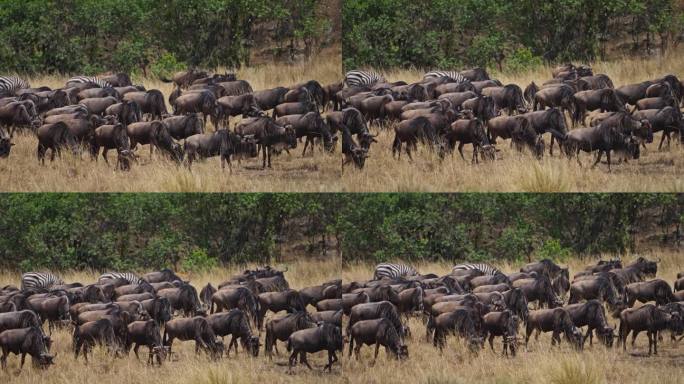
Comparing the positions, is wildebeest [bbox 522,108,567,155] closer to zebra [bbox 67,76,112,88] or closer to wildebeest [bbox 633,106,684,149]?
wildebeest [bbox 633,106,684,149]

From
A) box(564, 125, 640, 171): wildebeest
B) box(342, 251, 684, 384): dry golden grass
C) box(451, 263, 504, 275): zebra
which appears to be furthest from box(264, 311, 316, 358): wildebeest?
box(564, 125, 640, 171): wildebeest

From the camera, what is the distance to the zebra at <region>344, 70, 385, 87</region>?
2333 cm

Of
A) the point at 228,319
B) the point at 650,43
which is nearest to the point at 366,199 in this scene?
the point at 228,319

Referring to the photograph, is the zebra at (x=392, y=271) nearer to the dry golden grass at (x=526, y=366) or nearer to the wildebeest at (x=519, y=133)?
the dry golden grass at (x=526, y=366)

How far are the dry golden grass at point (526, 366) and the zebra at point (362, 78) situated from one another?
4.03m

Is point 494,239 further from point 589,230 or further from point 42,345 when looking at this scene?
point 42,345

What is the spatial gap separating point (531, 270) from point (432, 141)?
2.45m

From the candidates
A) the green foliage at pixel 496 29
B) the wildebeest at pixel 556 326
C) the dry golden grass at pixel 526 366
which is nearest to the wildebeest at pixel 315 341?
the dry golden grass at pixel 526 366

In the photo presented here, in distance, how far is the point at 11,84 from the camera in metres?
24.3

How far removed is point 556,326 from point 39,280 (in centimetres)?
745

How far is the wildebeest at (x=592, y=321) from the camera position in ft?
69.6

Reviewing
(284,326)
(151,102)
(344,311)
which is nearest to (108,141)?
(151,102)

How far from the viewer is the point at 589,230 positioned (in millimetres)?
23625

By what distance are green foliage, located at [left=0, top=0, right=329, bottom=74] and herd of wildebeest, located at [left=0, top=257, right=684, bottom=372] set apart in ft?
11.7
